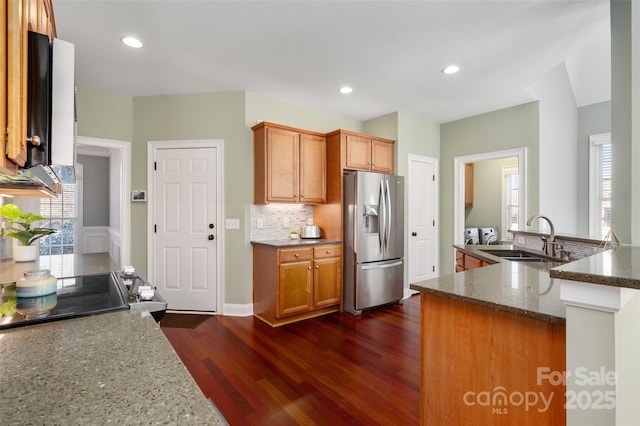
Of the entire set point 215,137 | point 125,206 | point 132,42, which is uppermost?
point 132,42

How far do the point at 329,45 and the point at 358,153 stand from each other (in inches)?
60.5

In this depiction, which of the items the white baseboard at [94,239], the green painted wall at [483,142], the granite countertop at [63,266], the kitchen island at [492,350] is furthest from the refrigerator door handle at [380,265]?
the white baseboard at [94,239]

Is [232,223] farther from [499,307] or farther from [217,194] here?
[499,307]

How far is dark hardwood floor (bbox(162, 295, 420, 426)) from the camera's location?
1930 millimetres

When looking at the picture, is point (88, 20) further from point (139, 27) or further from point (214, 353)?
point (214, 353)

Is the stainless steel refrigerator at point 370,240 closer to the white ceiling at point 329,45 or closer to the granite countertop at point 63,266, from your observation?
the white ceiling at point 329,45

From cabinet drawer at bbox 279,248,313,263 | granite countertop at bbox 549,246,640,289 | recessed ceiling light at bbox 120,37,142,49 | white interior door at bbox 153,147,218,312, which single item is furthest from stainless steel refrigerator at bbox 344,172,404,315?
granite countertop at bbox 549,246,640,289

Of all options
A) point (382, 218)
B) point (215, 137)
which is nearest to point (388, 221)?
point (382, 218)

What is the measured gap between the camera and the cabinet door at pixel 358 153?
3.88m

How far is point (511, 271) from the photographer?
1.76 m

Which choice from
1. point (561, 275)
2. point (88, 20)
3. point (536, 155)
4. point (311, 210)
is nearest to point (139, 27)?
point (88, 20)

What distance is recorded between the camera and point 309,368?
96.1 inches

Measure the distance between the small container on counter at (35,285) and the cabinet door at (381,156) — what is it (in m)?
3.51

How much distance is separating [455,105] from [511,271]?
3133 millimetres
